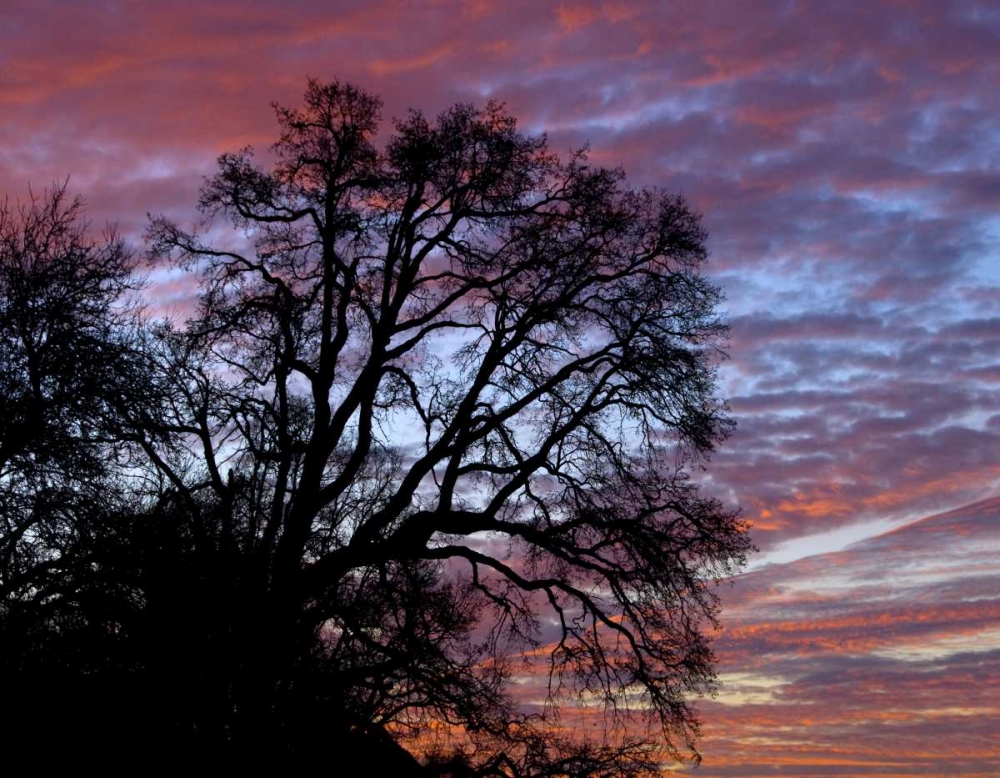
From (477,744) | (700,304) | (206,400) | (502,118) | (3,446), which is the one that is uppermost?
(502,118)

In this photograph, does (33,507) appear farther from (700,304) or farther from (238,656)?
(700,304)

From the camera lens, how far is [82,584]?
14.8 m

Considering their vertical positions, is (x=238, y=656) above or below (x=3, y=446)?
below

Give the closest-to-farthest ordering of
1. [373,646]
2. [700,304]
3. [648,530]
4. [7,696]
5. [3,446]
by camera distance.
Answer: [3,446] < [7,696] < [373,646] < [648,530] < [700,304]

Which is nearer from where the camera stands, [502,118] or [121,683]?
[121,683]

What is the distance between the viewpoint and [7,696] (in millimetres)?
14352

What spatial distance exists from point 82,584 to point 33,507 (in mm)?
1645

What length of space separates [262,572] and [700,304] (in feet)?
27.5

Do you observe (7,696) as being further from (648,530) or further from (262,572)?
(648,530)

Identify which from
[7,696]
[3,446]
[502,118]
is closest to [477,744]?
[7,696]

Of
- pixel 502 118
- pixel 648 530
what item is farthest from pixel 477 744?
pixel 502 118

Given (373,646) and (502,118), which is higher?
(502,118)

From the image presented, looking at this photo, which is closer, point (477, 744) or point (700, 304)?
point (477, 744)

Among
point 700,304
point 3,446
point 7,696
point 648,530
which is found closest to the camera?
point 3,446
